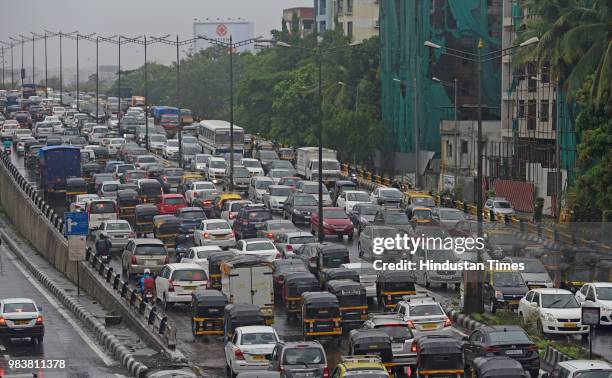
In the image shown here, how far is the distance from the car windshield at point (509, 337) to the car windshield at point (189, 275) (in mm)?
15228

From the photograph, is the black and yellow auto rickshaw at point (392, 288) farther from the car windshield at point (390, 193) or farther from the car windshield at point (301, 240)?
the car windshield at point (390, 193)

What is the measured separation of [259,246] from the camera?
182ft

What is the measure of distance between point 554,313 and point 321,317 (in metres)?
6.49

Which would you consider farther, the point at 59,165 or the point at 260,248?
the point at 59,165

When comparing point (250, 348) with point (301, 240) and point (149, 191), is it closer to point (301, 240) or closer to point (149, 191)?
point (301, 240)

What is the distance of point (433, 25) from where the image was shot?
369ft

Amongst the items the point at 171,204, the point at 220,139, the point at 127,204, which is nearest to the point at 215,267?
the point at 171,204

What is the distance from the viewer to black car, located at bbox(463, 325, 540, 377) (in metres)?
36.2

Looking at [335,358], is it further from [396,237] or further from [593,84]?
[593,84]

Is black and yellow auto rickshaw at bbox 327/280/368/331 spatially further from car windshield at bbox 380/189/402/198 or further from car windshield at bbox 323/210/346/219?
car windshield at bbox 380/189/402/198

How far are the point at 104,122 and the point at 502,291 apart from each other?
108 m

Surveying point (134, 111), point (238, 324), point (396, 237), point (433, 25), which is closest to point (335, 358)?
point (238, 324)

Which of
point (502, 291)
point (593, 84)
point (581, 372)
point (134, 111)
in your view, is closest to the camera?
point (581, 372)

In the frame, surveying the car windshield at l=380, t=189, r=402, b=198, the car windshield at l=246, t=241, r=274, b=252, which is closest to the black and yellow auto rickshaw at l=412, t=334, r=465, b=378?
the car windshield at l=246, t=241, r=274, b=252
